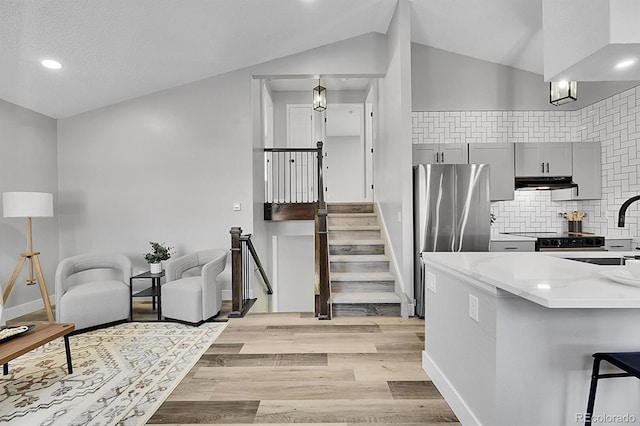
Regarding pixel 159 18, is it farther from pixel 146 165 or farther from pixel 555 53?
pixel 555 53

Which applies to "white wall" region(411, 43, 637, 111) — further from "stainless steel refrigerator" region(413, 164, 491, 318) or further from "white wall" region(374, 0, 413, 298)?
"stainless steel refrigerator" region(413, 164, 491, 318)

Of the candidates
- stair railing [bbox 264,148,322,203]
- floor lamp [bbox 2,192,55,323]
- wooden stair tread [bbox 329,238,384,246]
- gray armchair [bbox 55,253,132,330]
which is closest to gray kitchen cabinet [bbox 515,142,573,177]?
wooden stair tread [bbox 329,238,384,246]

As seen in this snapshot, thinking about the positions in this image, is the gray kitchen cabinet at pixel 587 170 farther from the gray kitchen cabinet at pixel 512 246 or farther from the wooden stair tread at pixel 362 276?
the wooden stair tread at pixel 362 276

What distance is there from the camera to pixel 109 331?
12.4ft

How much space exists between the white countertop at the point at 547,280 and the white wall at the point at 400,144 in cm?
177

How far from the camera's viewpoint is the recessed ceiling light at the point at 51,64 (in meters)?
3.68

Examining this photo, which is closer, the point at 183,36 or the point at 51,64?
the point at 51,64

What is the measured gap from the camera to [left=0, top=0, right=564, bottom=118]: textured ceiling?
3283 mm

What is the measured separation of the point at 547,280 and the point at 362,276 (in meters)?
3.13

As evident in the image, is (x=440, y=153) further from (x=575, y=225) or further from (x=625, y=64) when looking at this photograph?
(x=625, y=64)

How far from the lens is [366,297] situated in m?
4.23

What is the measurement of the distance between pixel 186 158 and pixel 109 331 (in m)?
2.47

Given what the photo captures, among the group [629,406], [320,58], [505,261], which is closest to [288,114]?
[320,58]

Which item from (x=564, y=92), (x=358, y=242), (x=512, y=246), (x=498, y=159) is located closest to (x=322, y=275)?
(x=358, y=242)
